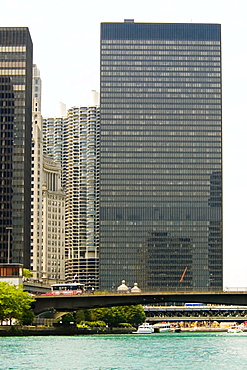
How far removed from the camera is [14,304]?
171250 millimetres

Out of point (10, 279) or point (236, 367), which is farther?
point (10, 279)

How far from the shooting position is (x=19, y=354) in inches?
4377

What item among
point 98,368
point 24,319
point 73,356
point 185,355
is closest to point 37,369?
point 98,368

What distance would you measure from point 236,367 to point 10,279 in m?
111

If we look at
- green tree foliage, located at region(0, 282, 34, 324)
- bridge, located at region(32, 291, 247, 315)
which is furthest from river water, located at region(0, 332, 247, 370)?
bridge, located at region(32, 291, 247, 315)

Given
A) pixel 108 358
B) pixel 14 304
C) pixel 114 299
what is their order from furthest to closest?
pixel 114 299 < pixel 14 304 < pixel 108 358

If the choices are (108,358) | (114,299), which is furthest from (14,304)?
(108,358)

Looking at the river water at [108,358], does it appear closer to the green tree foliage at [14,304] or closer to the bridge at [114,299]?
the green tree foliage at [14,304]

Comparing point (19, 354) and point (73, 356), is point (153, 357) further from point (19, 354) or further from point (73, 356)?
point (19, 354)

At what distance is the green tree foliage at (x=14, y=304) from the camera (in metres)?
170

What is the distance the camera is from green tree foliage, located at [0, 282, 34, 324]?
170000 mm

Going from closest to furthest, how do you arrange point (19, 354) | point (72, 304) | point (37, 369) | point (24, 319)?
point (37, 369) → point (19, 354) → point (24, 319) → point (72, 304)

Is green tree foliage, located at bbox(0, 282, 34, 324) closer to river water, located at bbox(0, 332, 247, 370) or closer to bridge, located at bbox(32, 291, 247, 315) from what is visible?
bridge, located at bbox(32, 291, 247, 315)

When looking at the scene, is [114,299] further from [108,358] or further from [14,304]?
[108,358]
